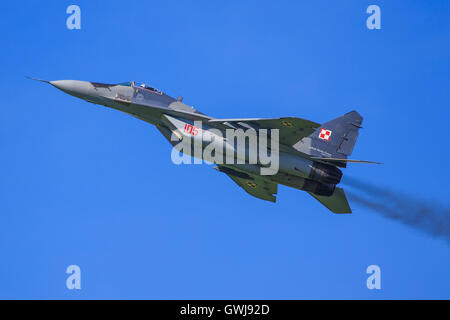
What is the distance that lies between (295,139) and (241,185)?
405 cm

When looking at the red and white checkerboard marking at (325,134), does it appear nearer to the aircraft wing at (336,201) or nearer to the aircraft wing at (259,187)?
the aircraft wing at (336,201)

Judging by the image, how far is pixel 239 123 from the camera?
2322 cm

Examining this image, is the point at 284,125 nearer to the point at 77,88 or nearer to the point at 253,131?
A: the point at 253,131

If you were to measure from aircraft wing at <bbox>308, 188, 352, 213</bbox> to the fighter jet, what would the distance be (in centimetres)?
5

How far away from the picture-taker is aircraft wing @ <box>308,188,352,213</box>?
2479 cm

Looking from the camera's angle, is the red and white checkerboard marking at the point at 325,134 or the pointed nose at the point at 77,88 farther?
the red and white checkerboard marking at the point at 325,134

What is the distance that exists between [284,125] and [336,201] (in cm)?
432

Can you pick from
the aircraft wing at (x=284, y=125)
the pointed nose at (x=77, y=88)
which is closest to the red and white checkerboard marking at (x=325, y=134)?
the aircraft wing at (x=284, y=125)

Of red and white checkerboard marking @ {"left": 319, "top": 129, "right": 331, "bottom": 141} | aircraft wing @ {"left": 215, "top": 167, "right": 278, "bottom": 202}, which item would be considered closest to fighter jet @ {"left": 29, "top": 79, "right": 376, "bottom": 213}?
red and white checkerboard marking @ {"left": 319, "top": 129, "right": 331, "bottom": 141}

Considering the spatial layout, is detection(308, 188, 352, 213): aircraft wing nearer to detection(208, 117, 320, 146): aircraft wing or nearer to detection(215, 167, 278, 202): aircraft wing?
detection(215, 167, 278, 202): aircraft wing

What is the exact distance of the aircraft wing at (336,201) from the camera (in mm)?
24794

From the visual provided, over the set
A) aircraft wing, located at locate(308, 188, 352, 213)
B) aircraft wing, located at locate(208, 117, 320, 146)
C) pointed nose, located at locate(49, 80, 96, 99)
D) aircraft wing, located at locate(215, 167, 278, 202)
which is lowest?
aircraft wing, located at locate(308, 188, 352, 213)

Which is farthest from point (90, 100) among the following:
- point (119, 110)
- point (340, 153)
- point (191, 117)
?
point (340, 153)

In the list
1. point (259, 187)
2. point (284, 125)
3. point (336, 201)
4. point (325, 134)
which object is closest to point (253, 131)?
point (284, 125)
